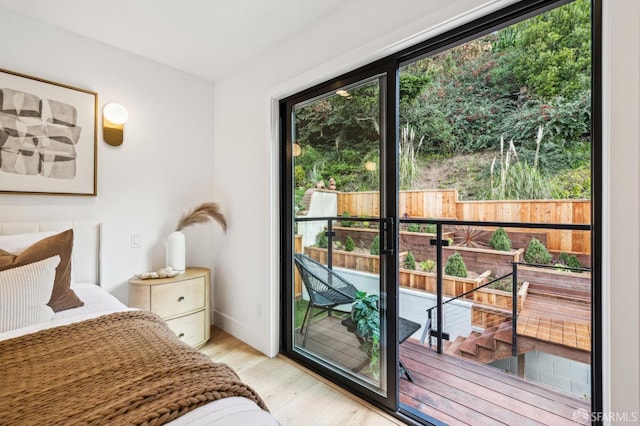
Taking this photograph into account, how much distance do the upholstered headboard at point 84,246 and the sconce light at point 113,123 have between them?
667 mm

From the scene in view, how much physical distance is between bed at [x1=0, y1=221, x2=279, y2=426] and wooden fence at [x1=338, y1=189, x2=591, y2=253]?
1.26m

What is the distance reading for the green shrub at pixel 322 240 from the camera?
2150 millimetres

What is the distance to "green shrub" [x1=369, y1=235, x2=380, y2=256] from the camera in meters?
1.83

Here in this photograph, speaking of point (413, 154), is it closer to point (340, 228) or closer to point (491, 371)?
point (340, 228)

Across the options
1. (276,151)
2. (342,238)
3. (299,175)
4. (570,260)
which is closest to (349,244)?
(342,238)

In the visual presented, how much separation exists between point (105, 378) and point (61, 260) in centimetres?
113

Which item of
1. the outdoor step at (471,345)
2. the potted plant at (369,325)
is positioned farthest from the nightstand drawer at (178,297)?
the outdoor step at (471,345)

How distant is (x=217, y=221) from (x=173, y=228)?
0.39 metres

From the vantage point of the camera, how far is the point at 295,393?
6.26ft

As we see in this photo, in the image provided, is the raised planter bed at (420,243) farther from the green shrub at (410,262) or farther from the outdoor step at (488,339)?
the outdoor step at (488,339)

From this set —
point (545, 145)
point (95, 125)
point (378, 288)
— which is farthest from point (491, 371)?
point (95, 125)

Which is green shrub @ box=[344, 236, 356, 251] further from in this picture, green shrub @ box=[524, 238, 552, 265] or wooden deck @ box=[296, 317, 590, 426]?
green shrub @ box=[524, 238, 552, 265]

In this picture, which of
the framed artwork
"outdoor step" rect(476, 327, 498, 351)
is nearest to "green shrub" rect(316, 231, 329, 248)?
"outdoor step" rect(476, 327, 498, 351)

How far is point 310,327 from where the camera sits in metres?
2.29
